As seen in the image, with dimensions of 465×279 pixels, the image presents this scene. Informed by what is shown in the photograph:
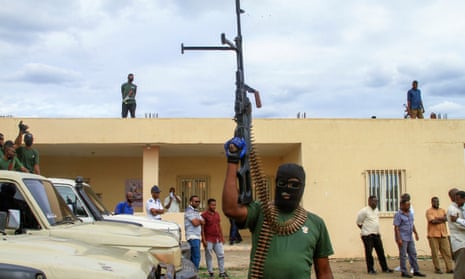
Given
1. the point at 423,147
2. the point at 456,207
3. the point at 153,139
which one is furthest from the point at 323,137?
the point at 456,207

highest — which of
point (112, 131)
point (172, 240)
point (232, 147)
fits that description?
point (112, 131)

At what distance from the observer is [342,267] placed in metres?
12.7

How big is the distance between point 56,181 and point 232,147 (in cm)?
497

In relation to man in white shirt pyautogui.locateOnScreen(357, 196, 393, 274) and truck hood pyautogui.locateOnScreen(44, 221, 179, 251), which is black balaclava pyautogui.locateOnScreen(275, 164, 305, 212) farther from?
man in white shirt pyautogui.locateOnScreen(357, 196, 393, 274)

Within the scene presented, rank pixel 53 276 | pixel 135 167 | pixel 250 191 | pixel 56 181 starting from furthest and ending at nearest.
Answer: pixel 135 167
pixel 56 181
pixel 250 191
pixel 53 276

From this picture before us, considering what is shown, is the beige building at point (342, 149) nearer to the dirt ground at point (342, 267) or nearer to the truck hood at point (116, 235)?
the dirt ground at point (342, 267)

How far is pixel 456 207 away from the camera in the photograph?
8234 mm

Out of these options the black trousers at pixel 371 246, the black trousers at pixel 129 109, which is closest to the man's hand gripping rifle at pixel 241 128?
the black trousers at pixel 371 246

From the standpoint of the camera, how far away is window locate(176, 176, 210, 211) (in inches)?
697

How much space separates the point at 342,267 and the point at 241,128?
381 inches

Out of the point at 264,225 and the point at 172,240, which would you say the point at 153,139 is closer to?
the point at 172,240

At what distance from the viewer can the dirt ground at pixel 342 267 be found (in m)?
11.4

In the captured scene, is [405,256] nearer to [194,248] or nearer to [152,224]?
[194,248]

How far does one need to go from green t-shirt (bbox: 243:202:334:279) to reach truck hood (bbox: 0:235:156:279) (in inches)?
37.6
